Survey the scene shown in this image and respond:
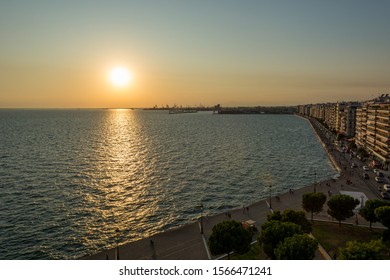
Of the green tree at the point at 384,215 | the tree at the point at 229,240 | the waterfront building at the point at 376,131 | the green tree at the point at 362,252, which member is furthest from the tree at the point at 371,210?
the waterfront building at the point at 376,131

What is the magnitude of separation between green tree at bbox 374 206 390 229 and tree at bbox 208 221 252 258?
60.6ft

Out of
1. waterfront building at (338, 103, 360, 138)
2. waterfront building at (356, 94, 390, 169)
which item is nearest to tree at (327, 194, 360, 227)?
waterfront building at (356, 94, 390, 169)

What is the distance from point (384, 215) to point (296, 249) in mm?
19351

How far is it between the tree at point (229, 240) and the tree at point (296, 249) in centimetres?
610

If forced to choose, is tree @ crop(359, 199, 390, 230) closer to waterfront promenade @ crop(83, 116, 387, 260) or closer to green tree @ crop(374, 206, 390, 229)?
green tree @ crop(374, 206, 390, 229)

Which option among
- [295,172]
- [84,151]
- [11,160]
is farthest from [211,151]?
[11,160]

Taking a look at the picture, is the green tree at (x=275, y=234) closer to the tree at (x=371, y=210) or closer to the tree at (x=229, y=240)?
the tree at (x=229, y=240)

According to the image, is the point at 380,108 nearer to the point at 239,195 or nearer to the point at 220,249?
the point at 239,195

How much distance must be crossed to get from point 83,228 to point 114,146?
9674cm

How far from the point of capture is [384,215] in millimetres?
39062

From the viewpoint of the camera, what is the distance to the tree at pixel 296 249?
27.0m

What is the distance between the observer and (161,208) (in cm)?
6072

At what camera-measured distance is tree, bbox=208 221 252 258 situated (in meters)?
33.3

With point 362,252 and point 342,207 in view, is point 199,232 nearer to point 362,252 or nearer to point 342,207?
point 342,207
